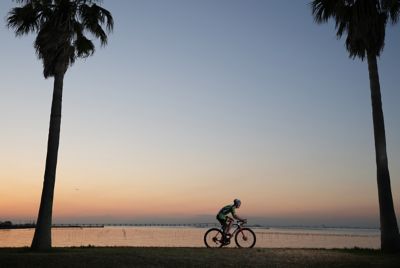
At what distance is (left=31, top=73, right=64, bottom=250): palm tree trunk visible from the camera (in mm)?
17984

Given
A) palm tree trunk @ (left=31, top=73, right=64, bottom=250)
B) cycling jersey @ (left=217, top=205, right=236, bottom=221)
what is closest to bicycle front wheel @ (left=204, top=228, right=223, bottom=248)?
cycling jersey @ (left=217, top=205, right=236, bottom=221)

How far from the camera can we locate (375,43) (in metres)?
20.1

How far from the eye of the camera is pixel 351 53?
21.5 metres

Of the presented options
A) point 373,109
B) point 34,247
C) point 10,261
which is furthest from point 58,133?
point 373,109

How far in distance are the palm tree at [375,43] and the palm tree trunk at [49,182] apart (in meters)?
12.8

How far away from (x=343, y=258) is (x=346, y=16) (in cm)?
1126

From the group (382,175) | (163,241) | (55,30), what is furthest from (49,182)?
(163,241)

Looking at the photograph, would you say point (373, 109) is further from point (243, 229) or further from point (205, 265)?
point (205, 265)

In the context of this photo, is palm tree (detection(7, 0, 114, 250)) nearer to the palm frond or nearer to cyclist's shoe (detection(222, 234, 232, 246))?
the palm frond

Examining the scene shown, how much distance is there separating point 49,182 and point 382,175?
14018mm

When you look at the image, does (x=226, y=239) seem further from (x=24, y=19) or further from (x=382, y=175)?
(x=24, y=19)

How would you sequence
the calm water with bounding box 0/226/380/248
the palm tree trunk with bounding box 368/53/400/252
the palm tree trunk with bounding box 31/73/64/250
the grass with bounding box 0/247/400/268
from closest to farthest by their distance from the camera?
the grass with bounding box 0/247/400/268
the palm tree trunk with bounding box 31/73/64/250
the palm tree trunk with bounding box 368/53/400/252
the calm water with bounding box 0/226/380/248

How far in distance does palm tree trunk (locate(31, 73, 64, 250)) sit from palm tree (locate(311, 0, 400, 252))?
1284 cm

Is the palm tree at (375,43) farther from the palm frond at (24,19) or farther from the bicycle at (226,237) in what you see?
the palm frond at (24,19)
